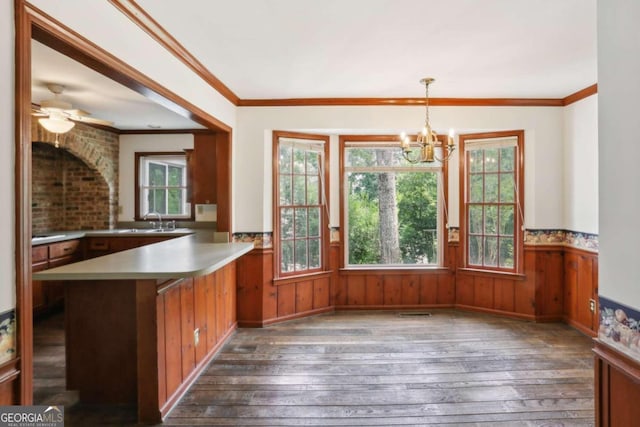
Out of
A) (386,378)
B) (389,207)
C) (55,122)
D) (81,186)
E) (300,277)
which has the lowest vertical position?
(386,378)

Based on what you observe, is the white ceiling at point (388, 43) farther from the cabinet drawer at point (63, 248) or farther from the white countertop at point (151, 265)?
the cabinet drawer at point (63, 248)

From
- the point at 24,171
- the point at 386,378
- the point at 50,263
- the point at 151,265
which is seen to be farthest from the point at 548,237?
the point at 50,263

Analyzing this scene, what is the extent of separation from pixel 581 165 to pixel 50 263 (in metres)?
6.07

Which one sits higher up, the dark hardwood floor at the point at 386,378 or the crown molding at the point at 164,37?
the crown molding at the point at 164,37

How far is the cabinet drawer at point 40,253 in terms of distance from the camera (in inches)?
153

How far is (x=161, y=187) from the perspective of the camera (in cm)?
563

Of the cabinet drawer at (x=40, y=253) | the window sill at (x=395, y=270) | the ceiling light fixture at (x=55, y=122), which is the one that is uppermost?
the ceiling light fixture at (x=55, y=122)

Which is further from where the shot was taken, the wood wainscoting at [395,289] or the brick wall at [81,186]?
the brick wall at [81,186]

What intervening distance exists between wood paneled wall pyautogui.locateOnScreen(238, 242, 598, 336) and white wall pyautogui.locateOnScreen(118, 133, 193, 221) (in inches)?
106

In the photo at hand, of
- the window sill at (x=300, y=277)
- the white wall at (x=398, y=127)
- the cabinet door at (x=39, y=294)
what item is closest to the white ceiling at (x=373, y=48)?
the white wall at (x=398, y=127)

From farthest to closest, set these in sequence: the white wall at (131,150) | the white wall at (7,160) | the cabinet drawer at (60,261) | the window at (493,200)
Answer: the white wall at (131,150), the cabinet drawer at (60,261), the window at (493,200), the white wall at (7,160)

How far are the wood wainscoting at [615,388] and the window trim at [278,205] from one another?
301cm

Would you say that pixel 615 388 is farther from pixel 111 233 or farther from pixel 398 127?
pixel 111 233

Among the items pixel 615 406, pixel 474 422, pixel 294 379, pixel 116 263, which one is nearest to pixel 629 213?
pixel 615 406
